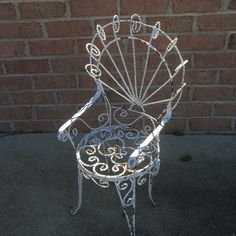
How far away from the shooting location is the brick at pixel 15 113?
2895mm

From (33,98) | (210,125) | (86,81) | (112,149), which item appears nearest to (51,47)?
(86,81)

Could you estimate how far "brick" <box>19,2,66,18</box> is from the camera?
2445mm

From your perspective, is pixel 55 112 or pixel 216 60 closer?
pixel 216 60

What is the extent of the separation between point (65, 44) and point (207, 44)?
0.85 meters

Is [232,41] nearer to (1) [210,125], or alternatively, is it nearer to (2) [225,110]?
(2) [225,110]

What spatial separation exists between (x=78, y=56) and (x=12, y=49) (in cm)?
41

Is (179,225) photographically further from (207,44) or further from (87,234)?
(207,44)

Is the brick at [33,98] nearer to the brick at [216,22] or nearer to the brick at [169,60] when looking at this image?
the brick at [169,60]

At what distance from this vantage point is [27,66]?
106 inches

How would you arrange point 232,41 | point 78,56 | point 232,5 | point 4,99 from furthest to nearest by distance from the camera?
point 4,99
point 78,56
point 232,41
point 232,5

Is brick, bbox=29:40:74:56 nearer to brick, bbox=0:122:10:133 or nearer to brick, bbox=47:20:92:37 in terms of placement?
brick, bbox=47:20:92:37

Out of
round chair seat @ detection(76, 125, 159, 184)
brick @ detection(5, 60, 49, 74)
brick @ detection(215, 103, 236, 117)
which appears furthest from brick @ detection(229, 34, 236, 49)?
brick @ detection(5, 60, 49, 74)

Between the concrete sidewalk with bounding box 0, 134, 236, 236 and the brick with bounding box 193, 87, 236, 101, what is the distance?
29 centimetres

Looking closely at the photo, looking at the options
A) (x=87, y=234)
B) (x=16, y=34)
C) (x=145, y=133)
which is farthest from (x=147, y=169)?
(x=16, y=34)
